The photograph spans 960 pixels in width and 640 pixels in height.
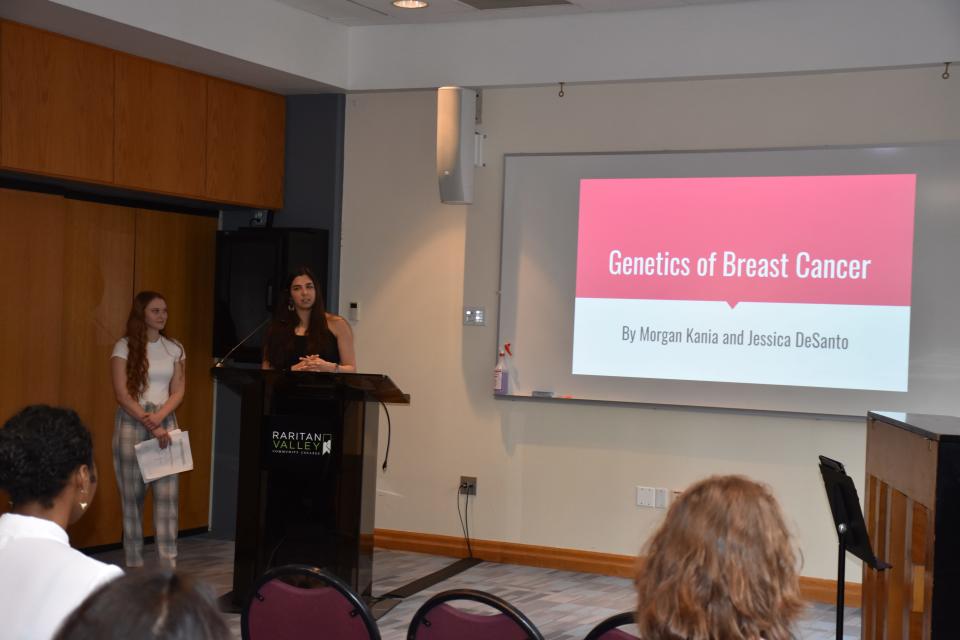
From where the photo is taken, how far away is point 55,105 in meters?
5.85

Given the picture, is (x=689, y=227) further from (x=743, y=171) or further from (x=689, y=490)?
(x=689, y=490)

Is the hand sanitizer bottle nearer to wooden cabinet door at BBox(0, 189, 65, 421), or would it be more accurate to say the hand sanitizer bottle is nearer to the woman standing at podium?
the woman standing at podium

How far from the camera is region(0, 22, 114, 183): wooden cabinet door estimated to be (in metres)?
5.60

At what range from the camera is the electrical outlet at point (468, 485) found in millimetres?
7059

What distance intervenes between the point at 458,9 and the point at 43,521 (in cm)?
508

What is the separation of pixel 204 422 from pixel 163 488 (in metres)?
1.72

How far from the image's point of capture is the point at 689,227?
6504mm

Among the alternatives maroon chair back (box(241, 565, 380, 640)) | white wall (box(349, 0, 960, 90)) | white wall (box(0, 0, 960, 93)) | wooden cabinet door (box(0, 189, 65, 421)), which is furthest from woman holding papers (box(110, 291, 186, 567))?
maroon chair back (box(241, 565, 380, 640))

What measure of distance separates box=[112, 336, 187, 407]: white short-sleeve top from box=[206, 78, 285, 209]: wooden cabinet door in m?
1.31

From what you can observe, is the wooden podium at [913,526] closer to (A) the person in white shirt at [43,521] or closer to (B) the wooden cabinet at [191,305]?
(A) the person in white shirt at [43,521]

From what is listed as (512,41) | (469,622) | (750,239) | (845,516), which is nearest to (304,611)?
(469,622)

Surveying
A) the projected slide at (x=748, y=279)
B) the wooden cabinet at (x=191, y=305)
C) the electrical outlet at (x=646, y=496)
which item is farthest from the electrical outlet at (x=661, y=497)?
the wooden cabinet at (x=191, y=305)

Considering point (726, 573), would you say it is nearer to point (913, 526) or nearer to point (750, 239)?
point (913, 526)

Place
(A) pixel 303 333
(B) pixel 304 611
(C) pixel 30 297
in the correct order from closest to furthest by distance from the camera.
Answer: (B) pixel 304 611, (A) pixel 303 333, (C) pixel 30 297
